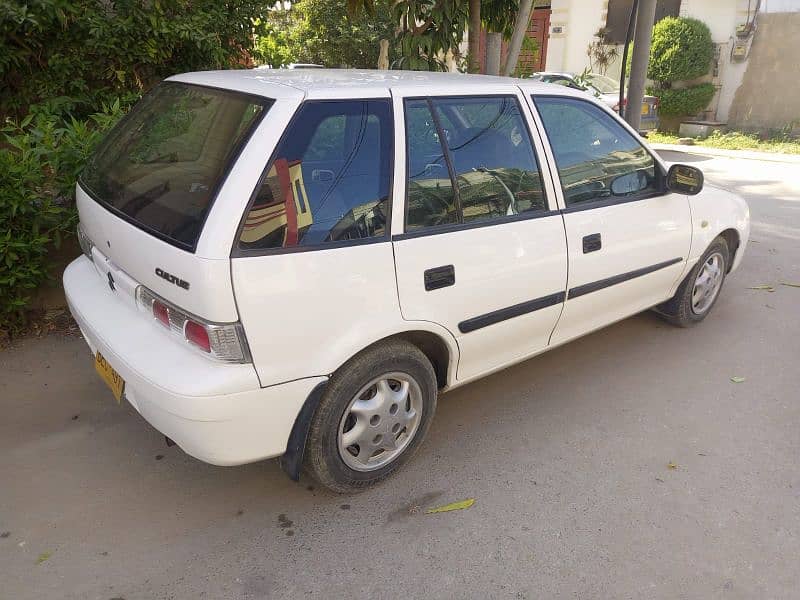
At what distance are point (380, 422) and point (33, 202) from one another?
257cm

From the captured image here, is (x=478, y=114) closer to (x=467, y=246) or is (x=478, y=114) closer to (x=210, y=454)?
(x=467, y=246)

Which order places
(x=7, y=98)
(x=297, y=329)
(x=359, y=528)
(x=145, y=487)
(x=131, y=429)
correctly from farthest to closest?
(x=7, y=98)
(x=131, y=429)
(x=145, y=487)
(x=359, y=528)
(x=297, y=329)

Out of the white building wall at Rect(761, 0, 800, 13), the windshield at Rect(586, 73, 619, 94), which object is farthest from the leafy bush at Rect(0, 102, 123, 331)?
the white building wall at Rect(761, 0, 800, 13)

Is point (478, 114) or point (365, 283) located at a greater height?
point (478, 114)

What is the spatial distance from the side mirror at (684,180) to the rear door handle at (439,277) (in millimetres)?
1659

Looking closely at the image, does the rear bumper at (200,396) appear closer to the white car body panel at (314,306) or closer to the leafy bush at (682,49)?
the white car body panel at (314,306)

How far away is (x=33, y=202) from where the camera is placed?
144 inches

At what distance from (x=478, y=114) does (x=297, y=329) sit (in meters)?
1.33

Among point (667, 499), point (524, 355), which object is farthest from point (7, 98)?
point (667, 499)

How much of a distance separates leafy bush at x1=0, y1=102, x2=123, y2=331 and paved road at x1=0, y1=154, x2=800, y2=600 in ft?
1.39

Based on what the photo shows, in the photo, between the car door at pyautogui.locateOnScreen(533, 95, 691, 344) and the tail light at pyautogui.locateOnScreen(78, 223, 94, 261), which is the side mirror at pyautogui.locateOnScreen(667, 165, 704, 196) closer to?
the car door at pyautogui.locateOnScreen(533, 95, 691, 344)

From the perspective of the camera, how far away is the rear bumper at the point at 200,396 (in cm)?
214

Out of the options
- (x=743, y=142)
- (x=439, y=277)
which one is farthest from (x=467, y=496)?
(x=743, y=142)

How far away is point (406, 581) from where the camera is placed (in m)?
2.30
